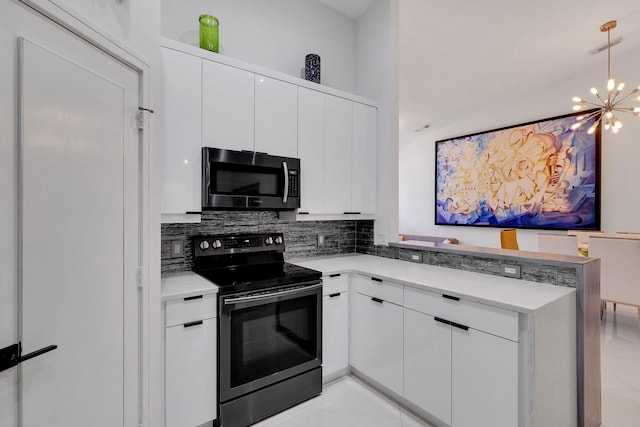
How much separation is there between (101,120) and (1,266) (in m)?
0.66

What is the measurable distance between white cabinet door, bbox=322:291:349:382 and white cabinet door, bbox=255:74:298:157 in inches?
47.6

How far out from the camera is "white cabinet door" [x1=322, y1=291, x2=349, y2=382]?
2.28 meters

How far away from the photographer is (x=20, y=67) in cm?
96

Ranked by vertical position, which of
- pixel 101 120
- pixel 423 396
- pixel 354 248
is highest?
pixel 101 120

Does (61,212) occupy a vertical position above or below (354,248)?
above

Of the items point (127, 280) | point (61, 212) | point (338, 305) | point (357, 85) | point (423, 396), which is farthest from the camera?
point (357, 85)

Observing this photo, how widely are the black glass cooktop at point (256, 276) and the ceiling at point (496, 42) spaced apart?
261cm

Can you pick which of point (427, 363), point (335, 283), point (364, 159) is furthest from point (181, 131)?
point (427, 363)

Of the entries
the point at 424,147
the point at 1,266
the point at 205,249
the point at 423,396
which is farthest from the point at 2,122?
the point at 424,147

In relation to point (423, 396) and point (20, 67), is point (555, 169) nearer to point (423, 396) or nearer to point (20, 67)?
point (423, 396)

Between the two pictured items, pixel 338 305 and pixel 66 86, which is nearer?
pixel 66 86

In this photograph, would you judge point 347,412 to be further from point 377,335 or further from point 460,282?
point 460,282

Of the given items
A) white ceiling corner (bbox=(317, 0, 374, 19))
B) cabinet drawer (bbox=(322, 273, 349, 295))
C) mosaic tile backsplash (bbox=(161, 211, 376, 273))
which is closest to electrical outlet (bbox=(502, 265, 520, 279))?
cabinet drawer (bbox=(322, 273, 349, 295))

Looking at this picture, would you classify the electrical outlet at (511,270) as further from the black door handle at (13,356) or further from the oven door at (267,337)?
the black door handle at (13,356)
